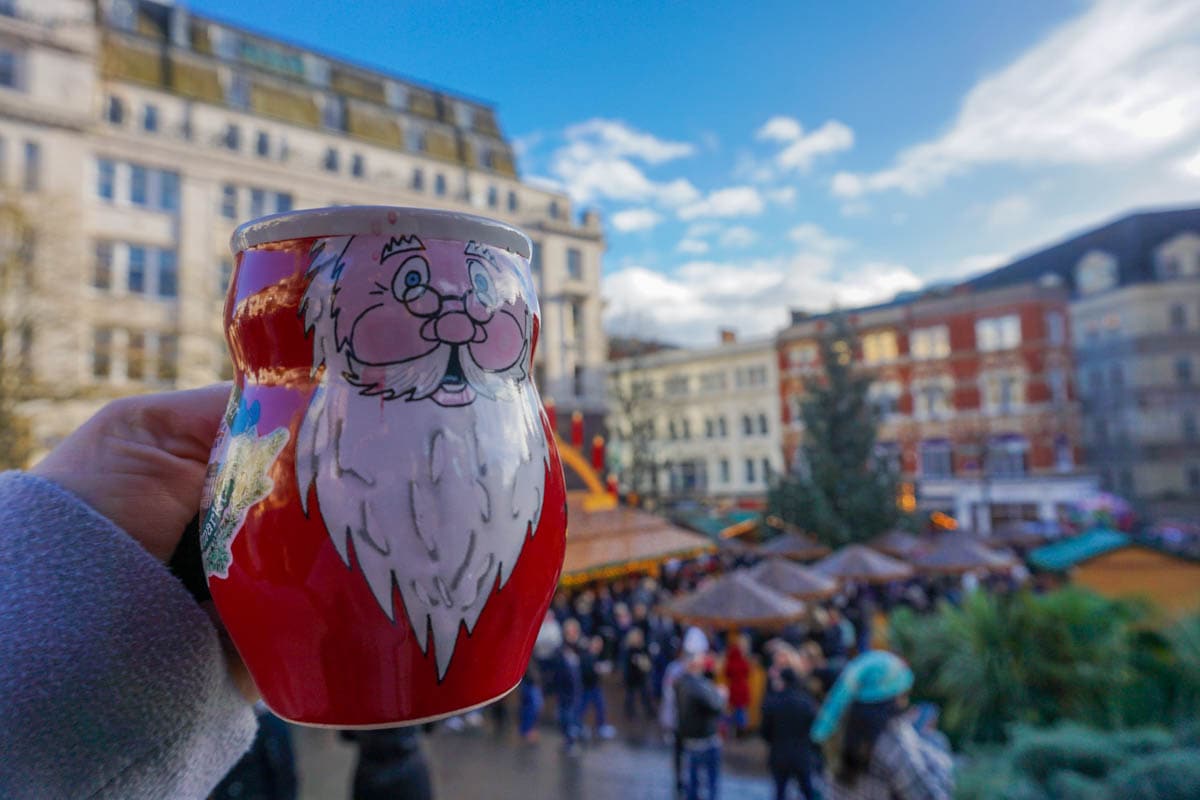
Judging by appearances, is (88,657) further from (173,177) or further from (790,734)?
(173,177)

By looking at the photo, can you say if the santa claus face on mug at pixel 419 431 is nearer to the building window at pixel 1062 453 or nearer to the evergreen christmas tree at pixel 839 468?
the evergreen christmas tree at pixel 839 468

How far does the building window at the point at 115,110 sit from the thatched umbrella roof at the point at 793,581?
78.0 ft

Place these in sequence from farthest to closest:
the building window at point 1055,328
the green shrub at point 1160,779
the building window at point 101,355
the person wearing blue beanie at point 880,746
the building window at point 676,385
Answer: the building window at point 676,385
the building window at point 1055,328
the building window at point 101,355
the green shrub at point 1160,779
the person wearing blue beanie at point 880,746

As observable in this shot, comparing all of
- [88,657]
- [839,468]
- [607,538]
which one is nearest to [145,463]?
[88,657]

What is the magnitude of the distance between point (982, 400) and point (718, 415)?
14.6 m

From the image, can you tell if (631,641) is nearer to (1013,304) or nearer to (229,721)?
(229,721)

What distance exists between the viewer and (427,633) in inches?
36.2

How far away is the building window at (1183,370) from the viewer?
3694cm

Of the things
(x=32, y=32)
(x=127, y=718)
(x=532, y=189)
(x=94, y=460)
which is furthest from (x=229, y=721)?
(x=532, y=189)

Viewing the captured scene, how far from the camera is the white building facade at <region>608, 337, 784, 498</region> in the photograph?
42.5 meters

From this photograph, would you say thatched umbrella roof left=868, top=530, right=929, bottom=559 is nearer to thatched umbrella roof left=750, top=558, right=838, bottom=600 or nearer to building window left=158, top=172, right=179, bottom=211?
thatched umbrella roof left=750, top=558, right=838, bottom=600

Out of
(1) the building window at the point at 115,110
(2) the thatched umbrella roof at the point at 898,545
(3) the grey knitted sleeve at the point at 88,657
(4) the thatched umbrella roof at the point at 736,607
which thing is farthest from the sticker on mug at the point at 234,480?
(1) the building window at the point at 115,110

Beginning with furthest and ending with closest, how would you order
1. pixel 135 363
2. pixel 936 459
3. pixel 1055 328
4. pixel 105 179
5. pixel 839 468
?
pixel 936 459 < pixel 1055 328 < pixel 839 468 < pixel 105 179 < pixel 135 363

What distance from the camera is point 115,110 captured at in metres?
22.7
